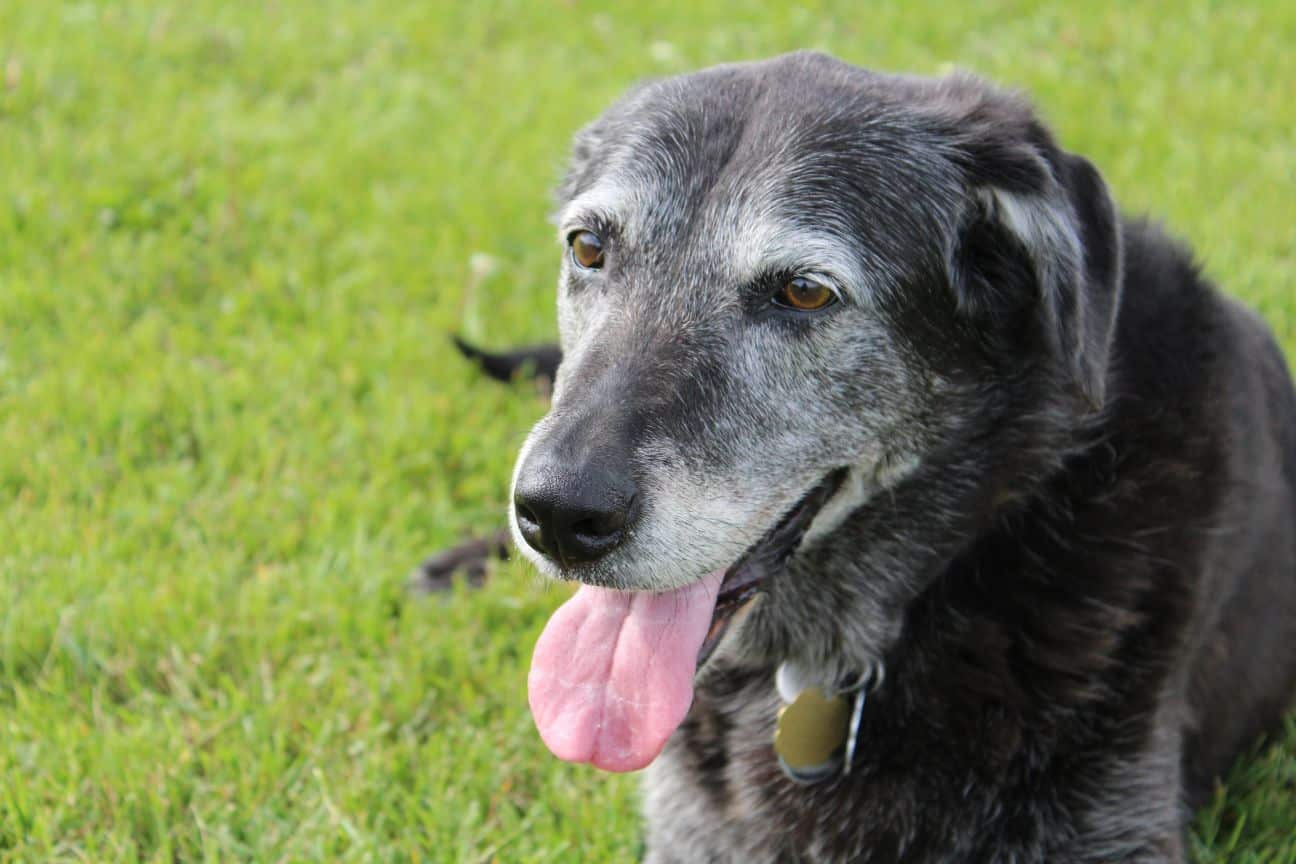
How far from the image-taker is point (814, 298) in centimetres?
299

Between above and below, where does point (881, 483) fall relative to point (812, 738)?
above

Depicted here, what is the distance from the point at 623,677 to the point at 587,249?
3.39 feet

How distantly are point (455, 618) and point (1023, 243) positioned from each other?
85.9 inches

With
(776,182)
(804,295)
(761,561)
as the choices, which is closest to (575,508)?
(761,561)

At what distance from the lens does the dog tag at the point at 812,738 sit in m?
3.15

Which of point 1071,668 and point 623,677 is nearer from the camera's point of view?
point 623,677

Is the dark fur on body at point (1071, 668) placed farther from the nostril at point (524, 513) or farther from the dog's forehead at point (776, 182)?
the nostril at point (524, 513)

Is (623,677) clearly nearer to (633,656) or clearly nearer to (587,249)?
(633,656)

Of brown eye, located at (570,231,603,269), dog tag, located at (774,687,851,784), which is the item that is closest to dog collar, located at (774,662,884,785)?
dog tag, located at (774,687,851,784)

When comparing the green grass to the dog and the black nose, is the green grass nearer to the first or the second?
the dog

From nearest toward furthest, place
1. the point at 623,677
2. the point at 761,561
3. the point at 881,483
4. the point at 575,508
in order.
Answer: the point at 575,508, the point at 623,677, the point at 761,561, the point at 881,483

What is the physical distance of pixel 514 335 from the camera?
18.9 feet

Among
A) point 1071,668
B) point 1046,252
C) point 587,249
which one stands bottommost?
point 1071,668

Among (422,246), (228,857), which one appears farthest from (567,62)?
(228,857)
